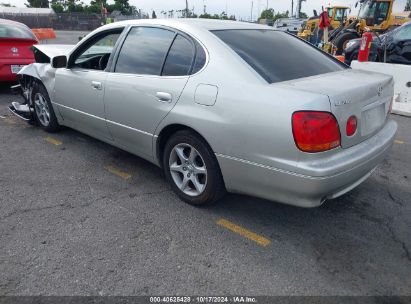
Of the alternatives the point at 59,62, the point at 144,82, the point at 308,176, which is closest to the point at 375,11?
the point at 59,62

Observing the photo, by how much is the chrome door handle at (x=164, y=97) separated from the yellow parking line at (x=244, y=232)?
1128 millimetres

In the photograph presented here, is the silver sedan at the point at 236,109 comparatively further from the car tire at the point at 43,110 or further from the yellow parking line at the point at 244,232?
the car tire at the point at 43,110

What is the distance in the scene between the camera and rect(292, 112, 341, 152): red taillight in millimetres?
2340

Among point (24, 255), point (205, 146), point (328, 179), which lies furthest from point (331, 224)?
point (24, 255)

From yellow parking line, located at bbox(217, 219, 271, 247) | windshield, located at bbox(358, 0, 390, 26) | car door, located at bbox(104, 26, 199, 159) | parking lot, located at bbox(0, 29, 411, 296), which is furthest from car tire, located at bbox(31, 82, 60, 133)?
windshield, located at bbox(358, 0, 390, 26)

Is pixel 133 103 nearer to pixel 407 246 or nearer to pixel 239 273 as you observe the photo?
pixel 239 273

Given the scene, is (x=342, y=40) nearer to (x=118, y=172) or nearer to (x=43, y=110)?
(x=43, y=110)

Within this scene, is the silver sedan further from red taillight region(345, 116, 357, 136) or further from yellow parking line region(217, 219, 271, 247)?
yellow parking line region(217, 219, 271, 247)

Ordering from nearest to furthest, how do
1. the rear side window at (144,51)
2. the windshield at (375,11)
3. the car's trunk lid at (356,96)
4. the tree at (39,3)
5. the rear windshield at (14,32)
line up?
1. the car's trunk lid at (356,96)
2. the rear side window at (144,51)
3. the rear windshield at (14,32)
4. the windshield at (375,11)
5. the tree at (39,3)

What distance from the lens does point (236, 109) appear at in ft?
8.50

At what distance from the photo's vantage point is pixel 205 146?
2904 millimetres

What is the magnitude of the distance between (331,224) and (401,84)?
202 inches

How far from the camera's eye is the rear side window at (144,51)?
3.28 metres

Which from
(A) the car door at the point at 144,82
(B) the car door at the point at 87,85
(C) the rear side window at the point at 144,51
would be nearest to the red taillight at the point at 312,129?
(A) the car door at the point at 144,82
